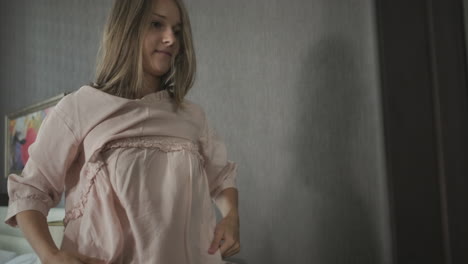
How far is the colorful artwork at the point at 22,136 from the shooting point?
2408 millimetres

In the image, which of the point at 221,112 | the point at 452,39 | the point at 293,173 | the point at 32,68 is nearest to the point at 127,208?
the point at 293,173

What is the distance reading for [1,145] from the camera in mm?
2877

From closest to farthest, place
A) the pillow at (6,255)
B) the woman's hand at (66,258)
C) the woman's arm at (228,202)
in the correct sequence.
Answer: the woman's hand at (66,258) → the woman's arm at (228,202) → the pillow at (6,255)

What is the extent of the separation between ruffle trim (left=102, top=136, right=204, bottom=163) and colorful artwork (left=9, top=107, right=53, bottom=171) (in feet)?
5.77

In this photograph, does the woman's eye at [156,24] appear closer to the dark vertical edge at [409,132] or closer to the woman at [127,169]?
the woman at [127,169]

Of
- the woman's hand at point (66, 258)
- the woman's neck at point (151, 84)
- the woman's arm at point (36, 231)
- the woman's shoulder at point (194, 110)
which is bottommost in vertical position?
the woman's hand at point (66, 258)

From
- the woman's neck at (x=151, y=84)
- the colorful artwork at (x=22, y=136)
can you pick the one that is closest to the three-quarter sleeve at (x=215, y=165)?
the woman's neck at (x=151, y=84)

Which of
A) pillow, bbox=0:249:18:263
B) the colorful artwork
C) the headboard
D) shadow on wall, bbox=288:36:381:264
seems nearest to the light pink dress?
shadow on wall, bbox=288:36:381:264

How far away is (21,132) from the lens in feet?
8.36

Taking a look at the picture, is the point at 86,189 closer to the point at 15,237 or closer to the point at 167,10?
the point at 167,10

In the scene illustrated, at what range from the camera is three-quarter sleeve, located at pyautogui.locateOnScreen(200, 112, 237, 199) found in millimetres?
919

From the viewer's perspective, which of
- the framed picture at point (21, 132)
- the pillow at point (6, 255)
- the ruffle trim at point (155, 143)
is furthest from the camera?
the framed picture at point (21, 132)

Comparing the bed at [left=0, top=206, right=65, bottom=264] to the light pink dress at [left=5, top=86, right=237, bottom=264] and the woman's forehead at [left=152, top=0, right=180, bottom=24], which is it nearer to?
the light pink dress at [left=5, top=86, right=237, bottom=264]

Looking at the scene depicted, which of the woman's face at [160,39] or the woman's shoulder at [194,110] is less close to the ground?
the woman's face at [160,39]
